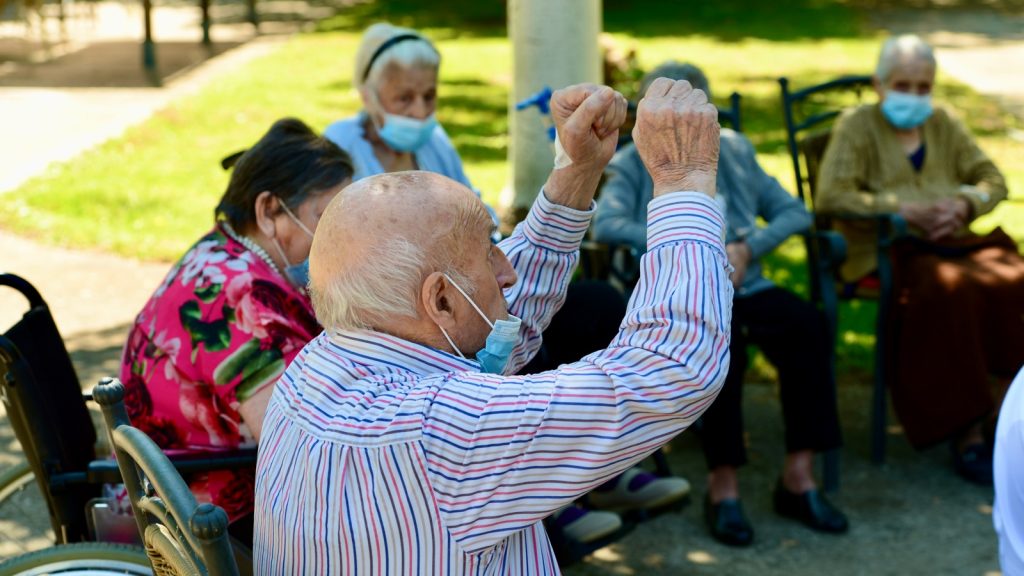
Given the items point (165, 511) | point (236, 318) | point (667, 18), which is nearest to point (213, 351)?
point (236, 318)

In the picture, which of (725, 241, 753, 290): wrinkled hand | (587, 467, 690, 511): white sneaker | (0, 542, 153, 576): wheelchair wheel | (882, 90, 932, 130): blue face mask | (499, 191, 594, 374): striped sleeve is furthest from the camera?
(882, 90, 932, 130): blue face mask

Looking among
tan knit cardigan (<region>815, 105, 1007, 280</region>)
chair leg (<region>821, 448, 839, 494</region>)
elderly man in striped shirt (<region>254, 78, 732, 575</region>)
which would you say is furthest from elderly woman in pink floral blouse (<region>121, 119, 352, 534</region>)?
tan knit cardigan (<region>815, 105, 1007, 280</region>)

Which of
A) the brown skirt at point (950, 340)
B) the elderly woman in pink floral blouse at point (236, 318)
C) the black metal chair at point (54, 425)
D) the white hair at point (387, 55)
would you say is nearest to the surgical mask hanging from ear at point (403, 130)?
the white hair at point (387, 55)

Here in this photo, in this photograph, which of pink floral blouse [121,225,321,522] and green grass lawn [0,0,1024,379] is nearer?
pink floral blouse [121,225,321,522]

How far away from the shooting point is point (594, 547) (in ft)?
11.5

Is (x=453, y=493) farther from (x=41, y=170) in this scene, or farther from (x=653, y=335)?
(x=41, y=170)

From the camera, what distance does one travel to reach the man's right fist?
6.00ft

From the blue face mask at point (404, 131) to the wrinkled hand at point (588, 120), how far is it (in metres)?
2.22

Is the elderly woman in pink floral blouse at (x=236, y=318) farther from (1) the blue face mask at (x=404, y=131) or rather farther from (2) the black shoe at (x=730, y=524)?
(2) the black shoe at (x=730, y=524)

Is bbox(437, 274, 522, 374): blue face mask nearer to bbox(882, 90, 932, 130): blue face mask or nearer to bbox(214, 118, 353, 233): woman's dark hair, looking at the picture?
bbox(214, 118, 353, 233): woman's dark hair

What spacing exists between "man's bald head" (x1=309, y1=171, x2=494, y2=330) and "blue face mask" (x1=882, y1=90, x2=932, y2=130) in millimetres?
3484

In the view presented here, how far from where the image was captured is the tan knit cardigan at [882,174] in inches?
193

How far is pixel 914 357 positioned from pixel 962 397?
22cm

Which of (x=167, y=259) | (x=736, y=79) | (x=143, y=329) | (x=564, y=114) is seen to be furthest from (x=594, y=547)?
(x=736, y=79)
